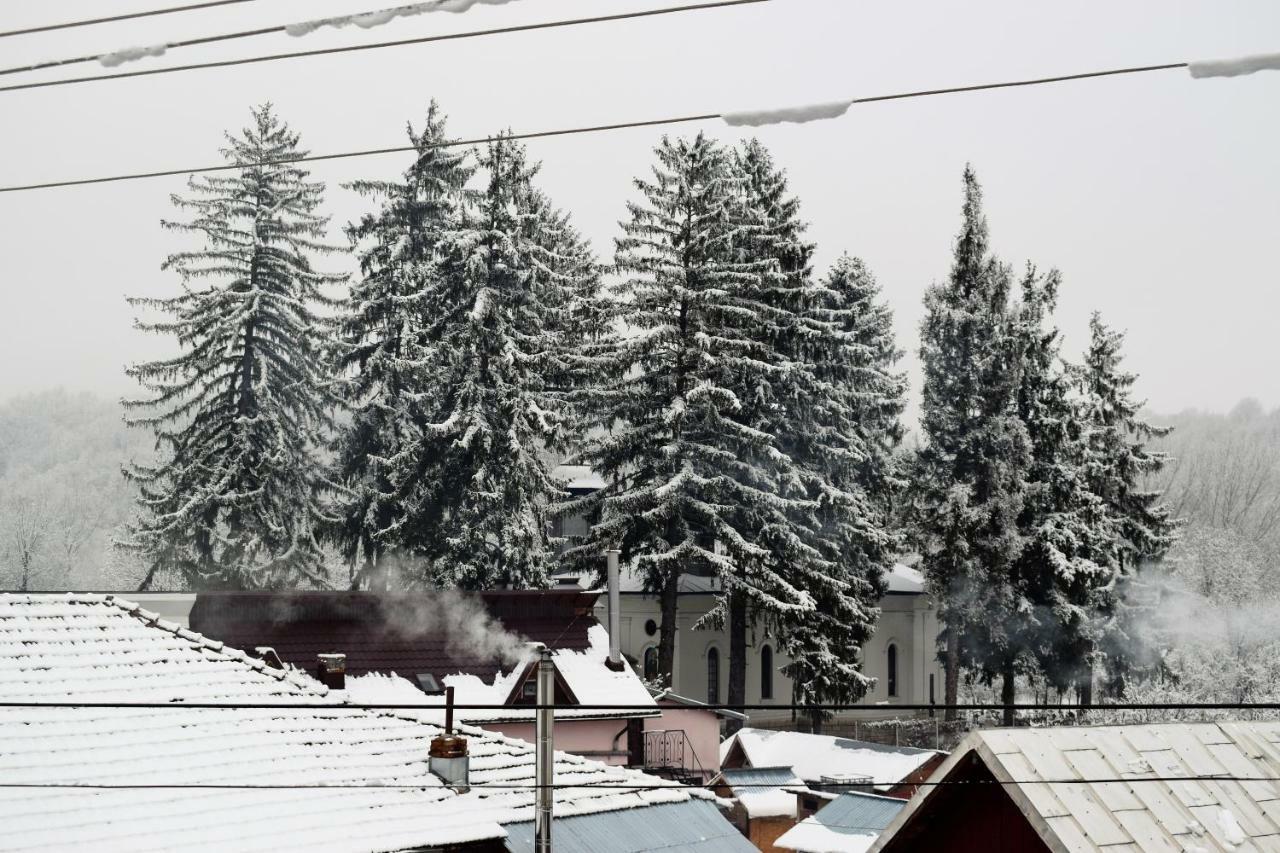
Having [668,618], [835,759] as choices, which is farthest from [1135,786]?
[668,618]

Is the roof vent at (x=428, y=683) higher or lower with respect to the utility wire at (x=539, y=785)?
lower

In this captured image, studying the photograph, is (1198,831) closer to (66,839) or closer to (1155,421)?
(66,839)

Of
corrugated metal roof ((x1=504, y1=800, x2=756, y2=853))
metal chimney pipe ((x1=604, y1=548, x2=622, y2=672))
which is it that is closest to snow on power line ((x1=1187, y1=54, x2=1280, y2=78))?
corrugated metal roof ((x1=504, y1=800, x2=756, y2=853))

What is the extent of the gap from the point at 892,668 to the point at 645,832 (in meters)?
49.0

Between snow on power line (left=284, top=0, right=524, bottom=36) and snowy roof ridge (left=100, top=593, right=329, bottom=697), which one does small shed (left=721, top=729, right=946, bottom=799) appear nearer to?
snowy roof ridge (left=100, top=593, right=329, bottom=697)

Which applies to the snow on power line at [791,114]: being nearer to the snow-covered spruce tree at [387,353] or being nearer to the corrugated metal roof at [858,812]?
the corrugated metal roof at [858,812]

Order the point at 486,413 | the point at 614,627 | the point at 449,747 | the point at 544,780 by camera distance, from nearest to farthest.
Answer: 1. the point at 544,780
2. the point at 449,747
3. the point at 614,627
4. the point at 486,413

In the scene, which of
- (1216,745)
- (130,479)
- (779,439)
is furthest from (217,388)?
(1216,745)

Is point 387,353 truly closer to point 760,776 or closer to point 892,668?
point 760,776

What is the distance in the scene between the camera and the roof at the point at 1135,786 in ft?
Answer: 30.5

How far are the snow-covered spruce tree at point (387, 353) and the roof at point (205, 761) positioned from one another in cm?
2775

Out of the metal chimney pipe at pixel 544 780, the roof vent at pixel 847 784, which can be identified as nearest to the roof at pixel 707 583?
the roof vent at pixel 847 784

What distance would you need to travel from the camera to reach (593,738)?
2792cm

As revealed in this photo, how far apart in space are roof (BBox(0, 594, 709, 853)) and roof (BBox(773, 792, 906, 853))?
696 cm
